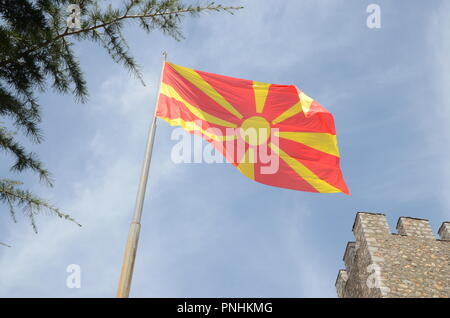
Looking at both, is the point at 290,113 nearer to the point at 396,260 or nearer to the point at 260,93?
the point at 260,93

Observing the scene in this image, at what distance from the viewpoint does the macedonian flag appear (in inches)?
270

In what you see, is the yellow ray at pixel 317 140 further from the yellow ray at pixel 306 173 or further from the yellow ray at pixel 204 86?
the yellow ray at pixel 204 86

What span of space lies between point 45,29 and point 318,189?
4.85 metres

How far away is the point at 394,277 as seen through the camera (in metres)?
9.54

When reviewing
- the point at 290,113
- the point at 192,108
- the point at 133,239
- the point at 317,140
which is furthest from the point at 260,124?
the point at 133,239

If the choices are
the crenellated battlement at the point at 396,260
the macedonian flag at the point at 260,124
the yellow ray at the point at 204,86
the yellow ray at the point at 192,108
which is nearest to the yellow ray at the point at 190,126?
the macedonian flag at the point at 260,124

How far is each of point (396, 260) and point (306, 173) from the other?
4494 millimetres

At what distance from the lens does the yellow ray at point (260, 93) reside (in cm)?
787

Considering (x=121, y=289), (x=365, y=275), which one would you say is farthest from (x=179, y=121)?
(x=365, y=275)

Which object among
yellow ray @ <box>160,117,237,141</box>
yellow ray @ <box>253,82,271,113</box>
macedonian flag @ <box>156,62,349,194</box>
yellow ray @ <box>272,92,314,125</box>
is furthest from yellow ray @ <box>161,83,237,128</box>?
yellow ray @ <box>272,92,314,125</box>

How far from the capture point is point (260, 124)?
295 inches

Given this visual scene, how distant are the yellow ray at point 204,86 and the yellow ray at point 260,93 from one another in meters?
0.59
